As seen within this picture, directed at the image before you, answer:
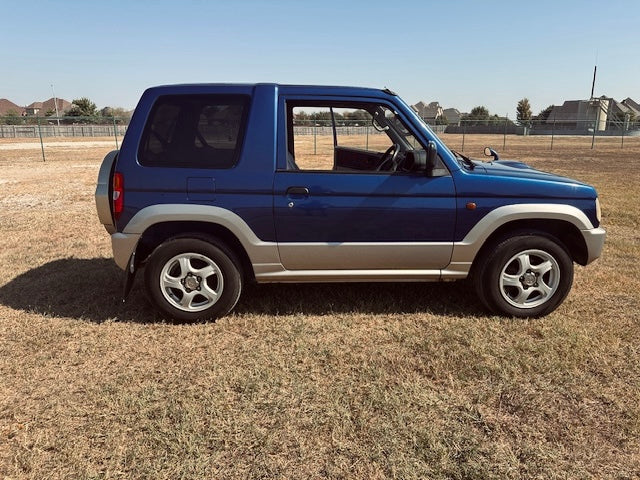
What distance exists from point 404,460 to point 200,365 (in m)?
1.59

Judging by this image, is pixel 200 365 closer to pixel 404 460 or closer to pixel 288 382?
pixel 288 382

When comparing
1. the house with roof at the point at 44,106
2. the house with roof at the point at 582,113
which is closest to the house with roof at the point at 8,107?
the house with roof at the point at 44,106

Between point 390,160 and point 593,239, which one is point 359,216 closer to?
point 390,160

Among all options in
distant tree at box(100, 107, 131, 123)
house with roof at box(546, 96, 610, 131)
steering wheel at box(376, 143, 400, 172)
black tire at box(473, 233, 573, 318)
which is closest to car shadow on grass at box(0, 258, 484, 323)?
black tire at box(473, 233, 573, 318)

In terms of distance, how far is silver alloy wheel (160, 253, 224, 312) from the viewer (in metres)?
3.78

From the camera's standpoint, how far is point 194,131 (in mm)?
3666

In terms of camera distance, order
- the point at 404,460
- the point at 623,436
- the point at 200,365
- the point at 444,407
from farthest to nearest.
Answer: the point at 200,365 < the point at 444,407 < the point at 623,436 < the point at 404,460

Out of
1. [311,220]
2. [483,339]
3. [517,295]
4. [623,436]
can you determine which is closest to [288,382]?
[311,220]

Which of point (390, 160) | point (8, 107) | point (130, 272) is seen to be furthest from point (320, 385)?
point (8, 107)

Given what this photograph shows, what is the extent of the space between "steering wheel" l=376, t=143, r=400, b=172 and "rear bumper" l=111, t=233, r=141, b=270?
2104mm

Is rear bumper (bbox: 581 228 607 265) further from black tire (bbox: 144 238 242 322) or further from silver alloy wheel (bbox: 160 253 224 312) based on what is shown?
silver alloy wheel (bbox: 160 253 224 312)

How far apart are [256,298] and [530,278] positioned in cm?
250

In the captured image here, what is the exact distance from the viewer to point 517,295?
3957 millimetres

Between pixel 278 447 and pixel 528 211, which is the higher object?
pixel 528 211
